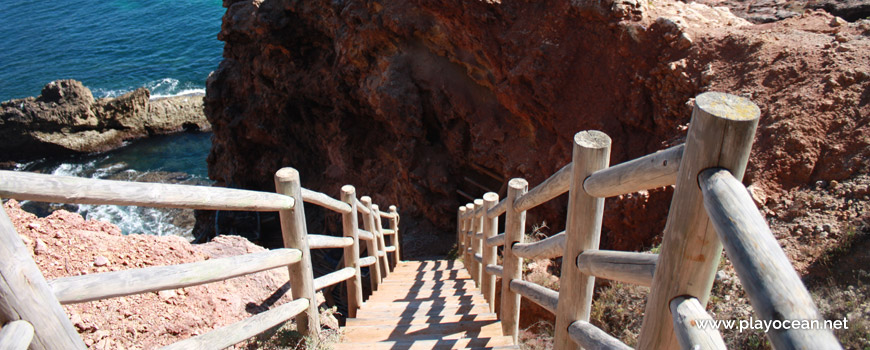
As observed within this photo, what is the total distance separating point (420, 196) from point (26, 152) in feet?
77.4

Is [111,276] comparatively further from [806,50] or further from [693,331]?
[806,50]

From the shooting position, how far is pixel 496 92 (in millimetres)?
9836

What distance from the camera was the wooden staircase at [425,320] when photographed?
12.1 ft

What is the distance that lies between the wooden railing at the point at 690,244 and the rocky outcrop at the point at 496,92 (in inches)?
172

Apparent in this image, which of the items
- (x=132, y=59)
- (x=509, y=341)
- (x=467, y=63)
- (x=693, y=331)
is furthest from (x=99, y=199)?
(x=132, y=59)

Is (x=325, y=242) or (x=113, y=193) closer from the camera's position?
(x=113, y=193)

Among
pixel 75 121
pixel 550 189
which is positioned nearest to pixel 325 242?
pixel 550 189

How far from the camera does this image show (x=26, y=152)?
2473cm

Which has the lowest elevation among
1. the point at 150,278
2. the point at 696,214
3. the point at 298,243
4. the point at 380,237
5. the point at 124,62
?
the point at 124,62

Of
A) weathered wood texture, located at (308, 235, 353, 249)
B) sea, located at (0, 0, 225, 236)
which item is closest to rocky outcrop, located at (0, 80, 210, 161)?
sea, located at (0, 0, 225, 236)

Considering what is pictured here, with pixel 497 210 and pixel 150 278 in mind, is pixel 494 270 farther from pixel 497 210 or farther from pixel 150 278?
pixel 150 278

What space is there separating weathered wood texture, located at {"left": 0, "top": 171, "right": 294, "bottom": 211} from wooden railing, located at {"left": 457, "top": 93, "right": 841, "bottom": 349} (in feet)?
5.53

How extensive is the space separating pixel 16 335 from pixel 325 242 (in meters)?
2.17

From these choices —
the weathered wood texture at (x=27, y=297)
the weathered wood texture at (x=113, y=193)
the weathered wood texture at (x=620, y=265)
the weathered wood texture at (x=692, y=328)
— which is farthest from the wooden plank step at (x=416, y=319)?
the weathered wood texture at (x=692, y=328)
